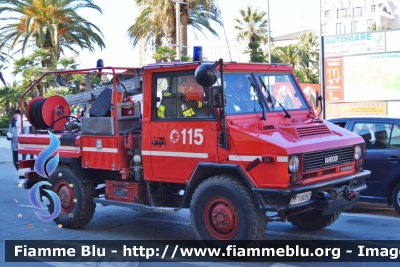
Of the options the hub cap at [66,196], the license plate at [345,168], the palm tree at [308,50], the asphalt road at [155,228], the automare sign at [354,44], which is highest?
the palm tree at [308,50]

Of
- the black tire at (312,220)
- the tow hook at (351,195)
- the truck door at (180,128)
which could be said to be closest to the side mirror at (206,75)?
the truck door at (180,128)

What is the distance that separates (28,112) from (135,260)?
392 centimetres

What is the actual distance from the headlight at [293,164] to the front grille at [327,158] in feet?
0.53

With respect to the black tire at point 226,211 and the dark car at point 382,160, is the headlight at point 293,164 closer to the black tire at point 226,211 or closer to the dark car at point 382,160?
the black tire at point 226,211

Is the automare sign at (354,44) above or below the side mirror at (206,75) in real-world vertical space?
above

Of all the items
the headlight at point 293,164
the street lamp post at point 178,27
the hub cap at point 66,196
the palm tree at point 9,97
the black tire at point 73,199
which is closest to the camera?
the headlight at point 293,164

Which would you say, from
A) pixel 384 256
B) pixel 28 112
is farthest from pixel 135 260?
pixel 28 112

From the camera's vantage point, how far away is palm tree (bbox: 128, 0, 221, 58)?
85.2 feet

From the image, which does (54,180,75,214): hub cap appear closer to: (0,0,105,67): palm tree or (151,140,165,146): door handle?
(151,140,165,146): door handle

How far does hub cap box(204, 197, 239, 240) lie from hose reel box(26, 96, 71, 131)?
12.6 feet

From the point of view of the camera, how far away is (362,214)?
9.23 m

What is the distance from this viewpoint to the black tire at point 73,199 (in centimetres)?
825

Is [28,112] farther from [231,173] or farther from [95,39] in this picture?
[95,39]

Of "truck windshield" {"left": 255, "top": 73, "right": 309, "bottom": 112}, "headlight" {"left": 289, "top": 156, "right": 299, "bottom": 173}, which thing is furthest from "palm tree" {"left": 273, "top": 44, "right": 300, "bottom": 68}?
"headlight" {"left": 289, "top": 156, "right": 299, "bottom": 173}
